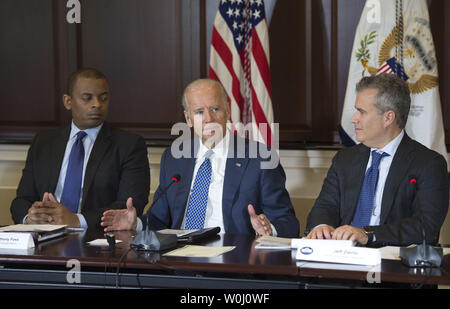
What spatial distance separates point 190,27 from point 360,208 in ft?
8.47

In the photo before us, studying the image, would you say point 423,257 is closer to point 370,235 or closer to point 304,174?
point 370,235

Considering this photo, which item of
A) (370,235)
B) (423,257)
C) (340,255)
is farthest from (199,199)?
(423,257)

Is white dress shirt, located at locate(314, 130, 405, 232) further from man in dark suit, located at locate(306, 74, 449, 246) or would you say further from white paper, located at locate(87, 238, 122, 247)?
white paper, located at locate(87, 238, 122, 247)

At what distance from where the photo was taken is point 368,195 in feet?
9.68

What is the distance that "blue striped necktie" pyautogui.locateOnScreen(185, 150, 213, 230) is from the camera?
3123 mm

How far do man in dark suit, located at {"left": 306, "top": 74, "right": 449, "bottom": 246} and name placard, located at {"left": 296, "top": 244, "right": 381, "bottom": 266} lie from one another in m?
0.62

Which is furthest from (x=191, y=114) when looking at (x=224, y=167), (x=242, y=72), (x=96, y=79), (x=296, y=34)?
(x=296, y=34)

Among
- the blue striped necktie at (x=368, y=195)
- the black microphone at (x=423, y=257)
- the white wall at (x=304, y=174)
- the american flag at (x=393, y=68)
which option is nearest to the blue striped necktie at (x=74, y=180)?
the white wall at (x=304, y=174)

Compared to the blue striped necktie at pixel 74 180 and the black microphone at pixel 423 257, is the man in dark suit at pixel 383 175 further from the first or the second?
the blue striped necktie at pixel 74 180

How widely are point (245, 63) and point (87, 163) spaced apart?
4.94 ft

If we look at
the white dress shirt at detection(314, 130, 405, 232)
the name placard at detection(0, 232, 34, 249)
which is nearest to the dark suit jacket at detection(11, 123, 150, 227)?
the name placard at detection(0, 232, 34, 249)

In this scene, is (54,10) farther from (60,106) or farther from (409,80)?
(409,80)

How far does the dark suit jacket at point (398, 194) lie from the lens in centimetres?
265

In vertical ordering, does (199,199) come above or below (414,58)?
below
